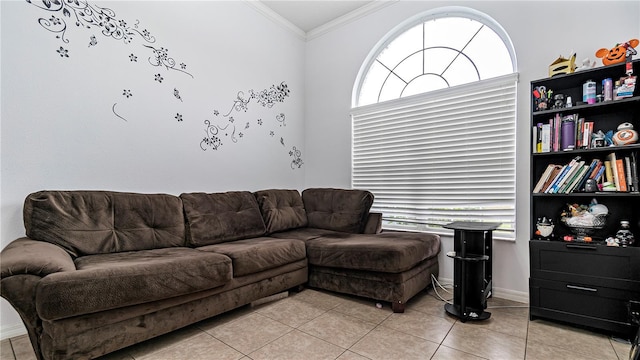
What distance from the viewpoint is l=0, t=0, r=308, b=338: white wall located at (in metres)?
1.94

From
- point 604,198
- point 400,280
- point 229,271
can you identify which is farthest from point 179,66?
point 604,198

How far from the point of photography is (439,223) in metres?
2.94

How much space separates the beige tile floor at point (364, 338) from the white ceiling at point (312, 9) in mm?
3257

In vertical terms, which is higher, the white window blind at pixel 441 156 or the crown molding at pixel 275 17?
the crown molding at pixel 275 17

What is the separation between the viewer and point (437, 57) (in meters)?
3.06

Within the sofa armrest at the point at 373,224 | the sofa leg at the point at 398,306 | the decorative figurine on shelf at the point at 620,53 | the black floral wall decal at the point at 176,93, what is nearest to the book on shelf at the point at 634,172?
the decorative figurine on shelf at the point at 620,53

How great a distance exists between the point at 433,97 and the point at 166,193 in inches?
107

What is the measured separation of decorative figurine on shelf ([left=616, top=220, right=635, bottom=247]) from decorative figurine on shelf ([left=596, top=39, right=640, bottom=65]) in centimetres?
105

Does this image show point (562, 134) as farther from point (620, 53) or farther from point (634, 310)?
point (634, 310)

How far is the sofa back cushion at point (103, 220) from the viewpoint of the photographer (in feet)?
5.98

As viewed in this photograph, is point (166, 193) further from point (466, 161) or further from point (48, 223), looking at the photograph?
point (466, 161)

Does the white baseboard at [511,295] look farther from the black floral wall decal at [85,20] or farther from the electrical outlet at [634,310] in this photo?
the black floral wall decal at [85,20]

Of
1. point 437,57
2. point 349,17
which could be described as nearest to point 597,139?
point 437,57

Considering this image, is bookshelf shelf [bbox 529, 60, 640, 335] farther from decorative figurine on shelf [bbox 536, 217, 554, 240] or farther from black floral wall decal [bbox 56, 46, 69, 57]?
black floral wall decal [bbox 56, 46, 69, 57]
